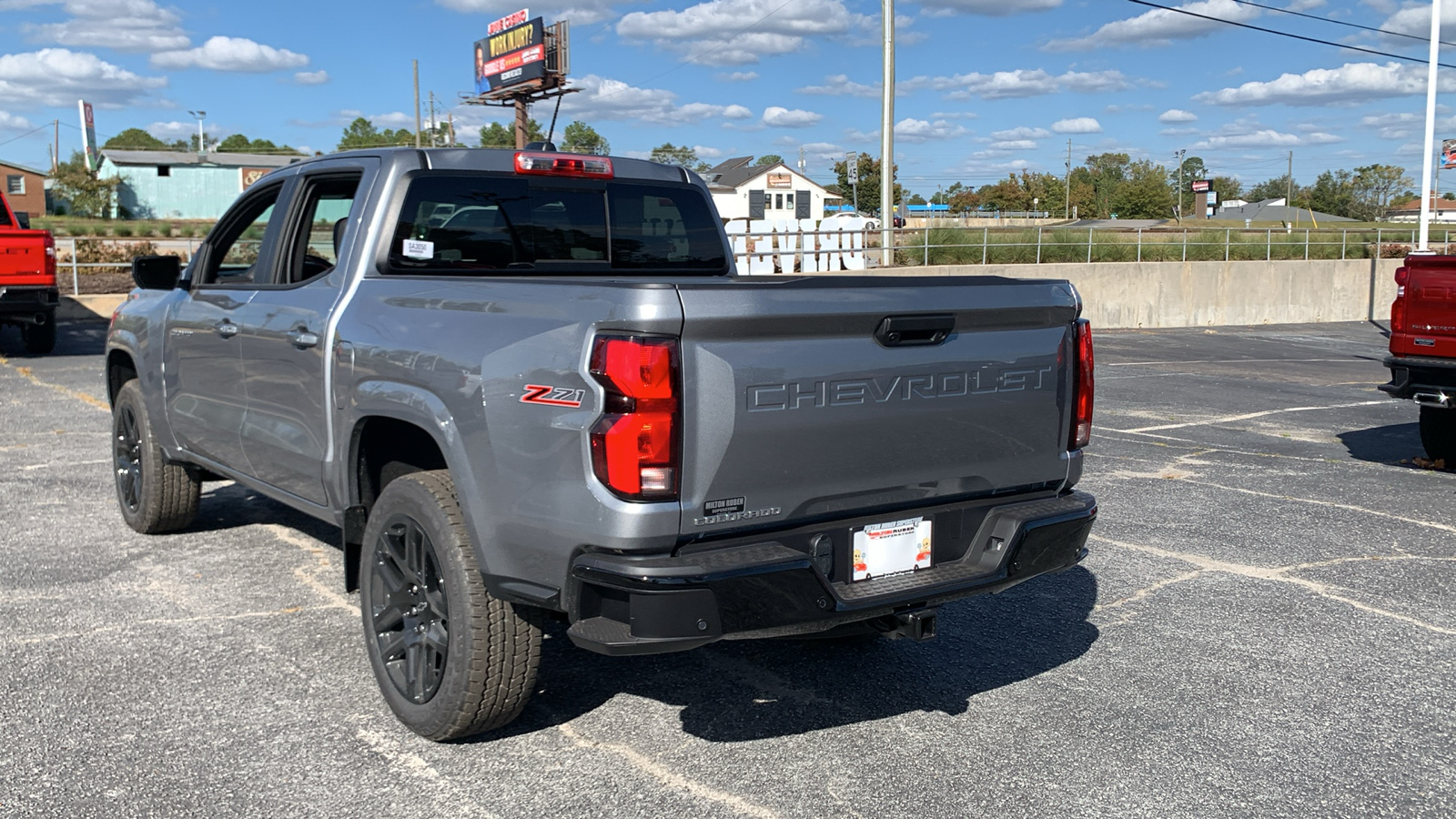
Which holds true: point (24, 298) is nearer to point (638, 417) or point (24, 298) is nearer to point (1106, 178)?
point (638, 417)

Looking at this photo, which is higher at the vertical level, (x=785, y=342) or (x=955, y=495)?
(x=785, y=342)

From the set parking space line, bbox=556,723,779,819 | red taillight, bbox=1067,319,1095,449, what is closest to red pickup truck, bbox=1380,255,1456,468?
red taillight, bbox=1067,319,1095,449

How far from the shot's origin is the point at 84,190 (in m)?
77.5

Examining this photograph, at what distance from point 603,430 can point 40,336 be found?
53.2 ft

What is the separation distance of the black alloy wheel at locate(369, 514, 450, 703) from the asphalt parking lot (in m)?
0.22

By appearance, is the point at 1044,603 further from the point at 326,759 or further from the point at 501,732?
the point at 326,759

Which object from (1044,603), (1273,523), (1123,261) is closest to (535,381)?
(1044,603)

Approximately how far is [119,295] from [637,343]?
21.4 metres

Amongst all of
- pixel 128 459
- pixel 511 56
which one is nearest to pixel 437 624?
pixel 128 459

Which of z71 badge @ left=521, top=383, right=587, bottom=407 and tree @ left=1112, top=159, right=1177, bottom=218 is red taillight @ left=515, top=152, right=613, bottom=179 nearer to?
z71 badge @ left=521, top=383, right=587, bottom=407

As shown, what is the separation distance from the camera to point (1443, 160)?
32.7 metres

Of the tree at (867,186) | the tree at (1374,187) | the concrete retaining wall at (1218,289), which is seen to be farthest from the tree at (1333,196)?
the concrete retaining wall at (1218,289)

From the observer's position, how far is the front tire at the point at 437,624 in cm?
364

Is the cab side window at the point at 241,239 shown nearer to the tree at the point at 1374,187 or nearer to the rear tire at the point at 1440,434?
the rear tire at the point at 1440,434
